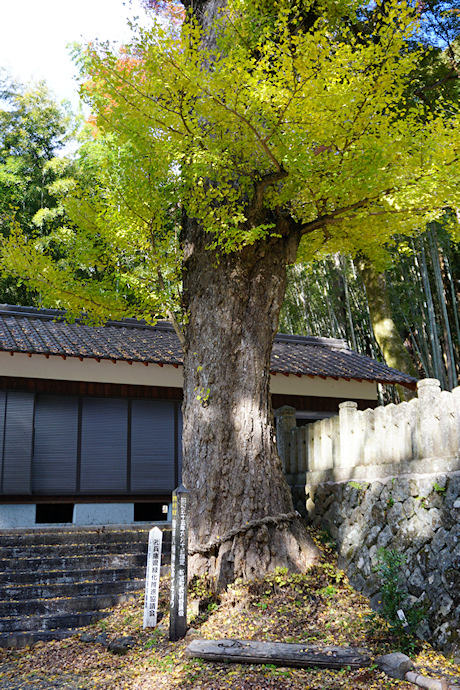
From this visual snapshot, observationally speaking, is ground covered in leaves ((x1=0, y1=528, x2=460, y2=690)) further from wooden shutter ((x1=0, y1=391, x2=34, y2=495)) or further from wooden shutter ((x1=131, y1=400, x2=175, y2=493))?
wooden shutter ((x1=131, y1=400, x2=175, y2=493))

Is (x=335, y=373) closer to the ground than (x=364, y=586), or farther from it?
farther from it

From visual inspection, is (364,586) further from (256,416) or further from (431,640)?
(256,416)

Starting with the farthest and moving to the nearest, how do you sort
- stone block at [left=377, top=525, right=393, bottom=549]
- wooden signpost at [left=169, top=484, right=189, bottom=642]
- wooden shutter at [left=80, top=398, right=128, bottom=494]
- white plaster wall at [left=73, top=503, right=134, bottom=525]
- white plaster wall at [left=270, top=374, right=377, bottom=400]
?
white plaster wall at [left=270, top=374, right=377, bottom=400] < wooden shutter at [left=80, top=398, right=128, bottom=494] < white plaster wall at [left=73, top=503, right=134, bottom=525] < stone block at [left=377, top=525, right=393, bottom=549] < wooden signpost at [left=169, top=484, right=189, bottom=642]

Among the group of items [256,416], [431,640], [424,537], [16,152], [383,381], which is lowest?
[431,640]

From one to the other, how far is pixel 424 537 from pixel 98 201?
18.9 ft

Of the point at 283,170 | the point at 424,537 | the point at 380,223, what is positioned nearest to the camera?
the point at 424,537

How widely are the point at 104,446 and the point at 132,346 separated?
6.67 ft

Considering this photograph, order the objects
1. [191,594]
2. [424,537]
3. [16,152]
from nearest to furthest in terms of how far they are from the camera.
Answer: [424,537] → [191,594] → [16,152]

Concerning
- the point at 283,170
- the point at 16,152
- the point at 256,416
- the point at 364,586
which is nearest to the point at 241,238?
the point at 283,170

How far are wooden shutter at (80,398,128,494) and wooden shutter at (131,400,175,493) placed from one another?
0.20 metres

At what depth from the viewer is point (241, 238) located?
22.0 feet

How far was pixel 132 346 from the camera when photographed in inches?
474

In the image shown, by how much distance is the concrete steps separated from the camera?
6468mm

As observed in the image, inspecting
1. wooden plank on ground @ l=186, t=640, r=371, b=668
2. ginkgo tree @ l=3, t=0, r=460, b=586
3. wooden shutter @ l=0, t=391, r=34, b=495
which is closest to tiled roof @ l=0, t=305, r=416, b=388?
wooden shutter @ l=0, t=391, r=34, b=495
